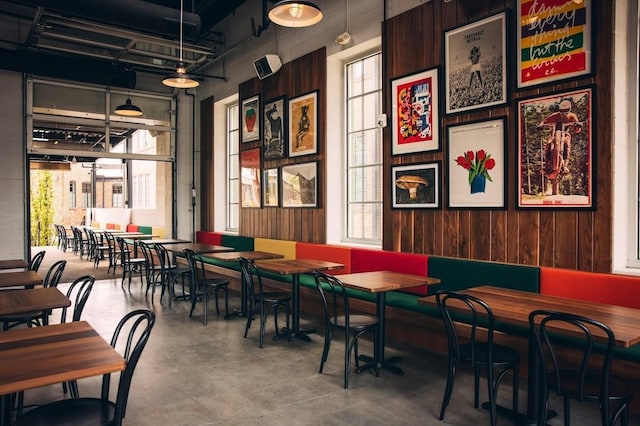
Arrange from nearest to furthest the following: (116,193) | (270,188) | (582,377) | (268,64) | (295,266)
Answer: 1. (582,377)
2. (295,266)
3. (268,64)
4. (270,188)
5. (116,193)

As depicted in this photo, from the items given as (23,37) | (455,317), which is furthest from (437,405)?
(23,37)

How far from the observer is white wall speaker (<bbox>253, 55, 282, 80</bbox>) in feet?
22.8

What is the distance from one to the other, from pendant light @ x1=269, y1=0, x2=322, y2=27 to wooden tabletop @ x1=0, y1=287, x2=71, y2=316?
280 cm

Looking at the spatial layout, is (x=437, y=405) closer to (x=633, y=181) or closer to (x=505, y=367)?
(x=505, y=367)

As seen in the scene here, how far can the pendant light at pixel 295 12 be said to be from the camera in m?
3.93

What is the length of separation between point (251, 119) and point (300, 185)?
1.87 meters

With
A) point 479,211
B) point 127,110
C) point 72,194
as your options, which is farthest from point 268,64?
point 72,194

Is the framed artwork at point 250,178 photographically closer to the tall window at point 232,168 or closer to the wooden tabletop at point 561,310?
the tall window at point 232,168

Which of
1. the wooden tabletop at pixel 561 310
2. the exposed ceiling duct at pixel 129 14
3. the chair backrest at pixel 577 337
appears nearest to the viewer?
the chair backrest at pixel 577 337

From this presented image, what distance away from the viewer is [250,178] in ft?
25.8

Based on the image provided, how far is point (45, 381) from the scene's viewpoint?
5.46ft

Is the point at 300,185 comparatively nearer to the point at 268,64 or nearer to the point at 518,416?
the point at 268,64

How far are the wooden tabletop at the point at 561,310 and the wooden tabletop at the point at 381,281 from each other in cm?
37

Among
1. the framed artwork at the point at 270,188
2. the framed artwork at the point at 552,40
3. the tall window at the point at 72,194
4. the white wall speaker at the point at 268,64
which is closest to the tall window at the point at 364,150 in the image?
the white wall speaker at the point at 268,64
